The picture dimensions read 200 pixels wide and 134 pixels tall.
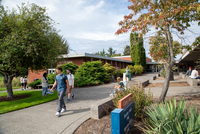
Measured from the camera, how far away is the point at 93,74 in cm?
1620

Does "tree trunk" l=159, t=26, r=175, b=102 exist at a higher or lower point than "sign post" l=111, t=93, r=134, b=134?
higher

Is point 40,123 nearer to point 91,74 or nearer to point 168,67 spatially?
point 168,67

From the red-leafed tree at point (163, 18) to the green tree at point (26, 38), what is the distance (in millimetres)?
4038

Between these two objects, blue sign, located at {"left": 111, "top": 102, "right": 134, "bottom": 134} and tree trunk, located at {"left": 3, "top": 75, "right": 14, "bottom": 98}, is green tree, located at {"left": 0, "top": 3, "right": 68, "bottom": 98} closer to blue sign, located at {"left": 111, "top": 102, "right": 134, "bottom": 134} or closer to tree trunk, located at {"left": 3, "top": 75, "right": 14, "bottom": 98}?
tree trunk, located at {"left": 3, "top": 75, "right": 14, "bottom": 98}

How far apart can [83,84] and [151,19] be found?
422 inches

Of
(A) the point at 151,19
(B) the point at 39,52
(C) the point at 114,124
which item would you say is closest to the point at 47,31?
(B) the point at 39,52

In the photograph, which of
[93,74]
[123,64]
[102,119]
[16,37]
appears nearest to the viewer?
[102,119]

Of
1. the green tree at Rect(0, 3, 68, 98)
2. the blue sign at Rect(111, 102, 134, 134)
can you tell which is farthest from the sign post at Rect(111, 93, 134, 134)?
the green tree at Rect(0, 3, 68, 98)

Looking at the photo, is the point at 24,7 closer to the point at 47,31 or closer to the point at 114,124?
the point at 47,31

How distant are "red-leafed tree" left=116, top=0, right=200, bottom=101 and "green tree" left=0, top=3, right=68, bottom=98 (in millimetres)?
4038

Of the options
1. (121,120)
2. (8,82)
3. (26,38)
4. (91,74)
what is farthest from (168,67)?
(91,74)

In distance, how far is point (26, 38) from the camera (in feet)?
23.1

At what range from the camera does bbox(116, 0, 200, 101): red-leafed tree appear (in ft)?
17.9

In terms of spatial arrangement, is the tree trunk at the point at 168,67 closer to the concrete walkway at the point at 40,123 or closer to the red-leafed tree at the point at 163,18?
the red-leafed tree at the point at 163,18
